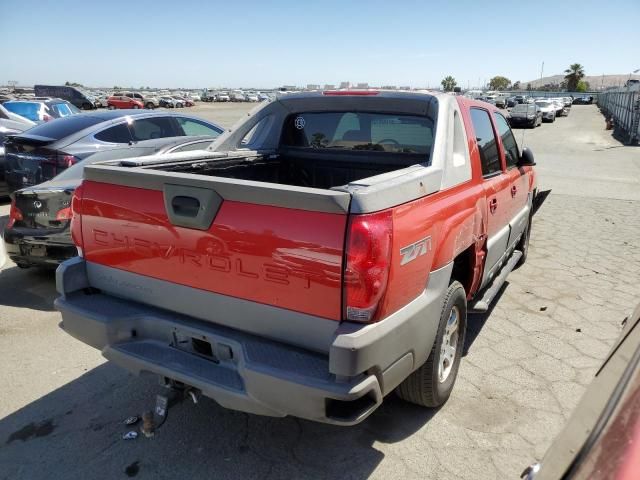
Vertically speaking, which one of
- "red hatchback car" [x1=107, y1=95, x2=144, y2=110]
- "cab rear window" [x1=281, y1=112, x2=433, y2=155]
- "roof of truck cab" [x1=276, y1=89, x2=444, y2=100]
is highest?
"red hatchback car" [x1=107, y1=95, x2=144, y2=110]

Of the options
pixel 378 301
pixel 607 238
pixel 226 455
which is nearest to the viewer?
pixel 378 301

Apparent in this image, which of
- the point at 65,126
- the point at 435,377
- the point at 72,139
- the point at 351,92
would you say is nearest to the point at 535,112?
the point at 65,126

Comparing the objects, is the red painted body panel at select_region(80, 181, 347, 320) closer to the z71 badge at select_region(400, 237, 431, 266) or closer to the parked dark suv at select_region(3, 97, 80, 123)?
the z71 badge at select_region(400, 237, 431, 266)

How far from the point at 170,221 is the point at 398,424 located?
1.86 m

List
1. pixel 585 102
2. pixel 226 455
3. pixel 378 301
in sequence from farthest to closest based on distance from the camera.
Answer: pixel 585 102 < pixel 226 455 < pixel 378 301

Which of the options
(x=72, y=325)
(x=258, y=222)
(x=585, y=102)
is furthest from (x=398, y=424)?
(x=585, y=102)

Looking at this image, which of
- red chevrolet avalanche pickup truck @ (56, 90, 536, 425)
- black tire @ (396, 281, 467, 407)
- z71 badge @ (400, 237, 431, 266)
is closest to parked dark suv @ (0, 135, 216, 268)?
red chevrolet avalanche pickup truck @ (56, 90, 536, 425)

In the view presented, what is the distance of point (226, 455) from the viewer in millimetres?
2703

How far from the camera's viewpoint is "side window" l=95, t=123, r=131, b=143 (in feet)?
22.5

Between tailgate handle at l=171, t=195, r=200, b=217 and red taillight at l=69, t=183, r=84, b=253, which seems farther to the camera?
red taillight at l=69, t=183, r=84, b=253

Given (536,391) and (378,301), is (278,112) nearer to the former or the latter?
(378,301)

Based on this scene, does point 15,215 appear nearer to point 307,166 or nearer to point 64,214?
point 64,214

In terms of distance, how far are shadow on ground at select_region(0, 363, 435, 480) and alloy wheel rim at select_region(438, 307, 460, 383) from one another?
28 centimetres

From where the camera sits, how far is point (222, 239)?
2307mm
